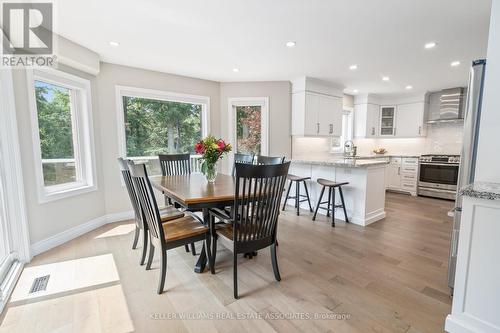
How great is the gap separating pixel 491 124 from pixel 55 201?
14.1 feet

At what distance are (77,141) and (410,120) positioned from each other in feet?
23.4

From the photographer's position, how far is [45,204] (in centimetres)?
275

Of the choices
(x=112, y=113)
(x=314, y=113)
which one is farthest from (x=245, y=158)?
(x=314, y=113)

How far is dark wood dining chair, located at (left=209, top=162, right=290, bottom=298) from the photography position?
70.9 inches

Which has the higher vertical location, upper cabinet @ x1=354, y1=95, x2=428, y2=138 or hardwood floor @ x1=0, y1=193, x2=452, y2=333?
upper cabinet @ x1=354, y1=95, x2=428, y2=138

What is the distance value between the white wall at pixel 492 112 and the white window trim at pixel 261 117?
3.44m

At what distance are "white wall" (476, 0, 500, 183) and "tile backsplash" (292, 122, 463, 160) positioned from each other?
3.41 meters

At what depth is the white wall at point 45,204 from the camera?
8.15ft

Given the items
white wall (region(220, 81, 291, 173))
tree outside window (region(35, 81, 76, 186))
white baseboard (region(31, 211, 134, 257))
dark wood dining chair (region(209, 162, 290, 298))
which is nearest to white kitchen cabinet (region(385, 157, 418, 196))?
white wall (region(220, 81, 291, 173))

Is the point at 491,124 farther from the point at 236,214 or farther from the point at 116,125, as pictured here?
the point at 116,125

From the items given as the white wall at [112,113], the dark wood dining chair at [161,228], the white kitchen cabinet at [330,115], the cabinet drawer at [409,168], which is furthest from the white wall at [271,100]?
the cabinet drawer at [409,168]

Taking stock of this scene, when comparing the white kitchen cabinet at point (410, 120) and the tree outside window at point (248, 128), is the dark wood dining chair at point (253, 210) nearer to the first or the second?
the tree outside window at point (248, 128)

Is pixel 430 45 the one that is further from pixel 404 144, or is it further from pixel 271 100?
pixel 404 144

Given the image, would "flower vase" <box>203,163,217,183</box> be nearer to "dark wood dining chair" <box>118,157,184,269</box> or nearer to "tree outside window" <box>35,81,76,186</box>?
"dark wood dining chair" <box>118,157,184,269</box>
